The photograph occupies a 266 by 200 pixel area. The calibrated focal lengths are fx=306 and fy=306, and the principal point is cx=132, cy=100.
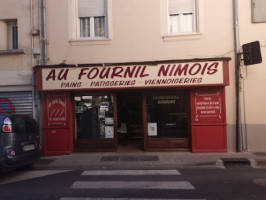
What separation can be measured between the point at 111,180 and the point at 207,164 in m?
3.17

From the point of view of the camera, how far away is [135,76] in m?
10.3

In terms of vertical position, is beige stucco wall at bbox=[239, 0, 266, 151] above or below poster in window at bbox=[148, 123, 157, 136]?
above

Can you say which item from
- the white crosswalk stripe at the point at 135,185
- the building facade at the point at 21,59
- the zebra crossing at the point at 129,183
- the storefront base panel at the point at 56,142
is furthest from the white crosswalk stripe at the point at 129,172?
the building facade at the point at 21,59

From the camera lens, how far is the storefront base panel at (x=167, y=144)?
10.8 metres

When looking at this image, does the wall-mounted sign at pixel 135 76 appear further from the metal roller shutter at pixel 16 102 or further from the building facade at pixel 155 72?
the metal roller shutter at pixel 16 102

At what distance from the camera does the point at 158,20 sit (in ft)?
34.9

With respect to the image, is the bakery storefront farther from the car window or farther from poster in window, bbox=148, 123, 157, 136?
the car window

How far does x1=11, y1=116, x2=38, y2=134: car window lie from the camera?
7.67 meters

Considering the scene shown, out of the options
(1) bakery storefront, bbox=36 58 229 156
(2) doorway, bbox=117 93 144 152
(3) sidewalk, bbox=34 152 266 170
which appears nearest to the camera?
(3) sidewalk, bbox=34 152 266 170

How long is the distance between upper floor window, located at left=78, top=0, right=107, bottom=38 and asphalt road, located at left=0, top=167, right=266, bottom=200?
17.2 feet

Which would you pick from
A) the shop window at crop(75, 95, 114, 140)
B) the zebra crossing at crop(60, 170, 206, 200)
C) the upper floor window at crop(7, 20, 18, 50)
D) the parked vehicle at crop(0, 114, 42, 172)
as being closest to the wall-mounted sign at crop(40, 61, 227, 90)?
the shop window at crop(75, 95, 114, 140)

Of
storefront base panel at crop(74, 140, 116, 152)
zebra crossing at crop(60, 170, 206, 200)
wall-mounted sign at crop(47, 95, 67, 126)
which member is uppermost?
wall-mounted sign at crop(47, 95, 67, 126)

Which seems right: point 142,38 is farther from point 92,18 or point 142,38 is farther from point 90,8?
point 90,8

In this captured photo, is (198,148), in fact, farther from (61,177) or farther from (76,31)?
(76,31)
